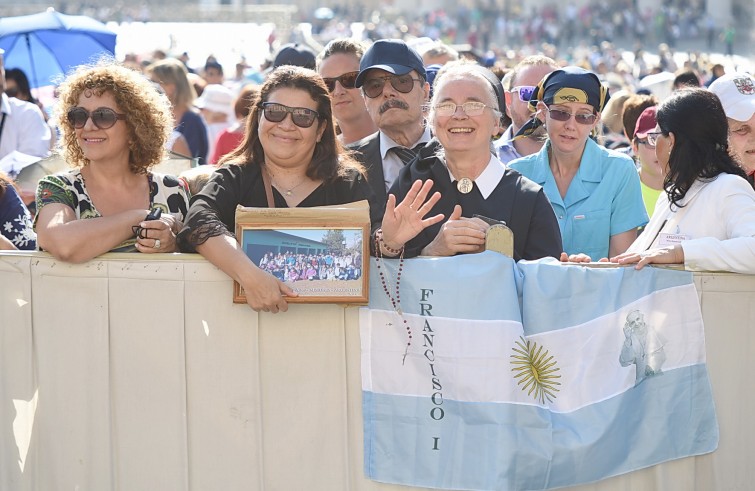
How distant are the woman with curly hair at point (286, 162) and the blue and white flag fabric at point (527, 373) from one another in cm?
57

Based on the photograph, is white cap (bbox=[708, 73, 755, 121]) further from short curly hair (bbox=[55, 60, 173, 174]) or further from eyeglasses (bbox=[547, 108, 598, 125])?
short curly hair (bbox=[55, 60, 173, 174])

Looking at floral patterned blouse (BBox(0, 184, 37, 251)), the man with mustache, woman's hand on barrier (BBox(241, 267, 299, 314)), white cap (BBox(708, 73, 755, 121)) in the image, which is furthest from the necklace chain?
white cap (BBox(708, 73, 755, 121))

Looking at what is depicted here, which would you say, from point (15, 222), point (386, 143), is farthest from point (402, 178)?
point (15, 222)

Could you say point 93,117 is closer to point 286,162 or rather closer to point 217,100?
point 286,162

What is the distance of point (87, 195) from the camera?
4.37 metres

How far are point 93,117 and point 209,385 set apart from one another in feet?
4.11

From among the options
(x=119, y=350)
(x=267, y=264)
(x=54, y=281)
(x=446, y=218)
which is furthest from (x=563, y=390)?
(x=54, y=281)

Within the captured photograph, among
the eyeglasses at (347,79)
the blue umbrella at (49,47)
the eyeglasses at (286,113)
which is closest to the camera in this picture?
the eyeglasses at (286,113)

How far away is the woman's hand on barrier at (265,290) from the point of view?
3.81m

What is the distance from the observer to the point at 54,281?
413cm

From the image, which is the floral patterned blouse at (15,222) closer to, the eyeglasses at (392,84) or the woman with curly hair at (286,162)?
the woman with curly hair at (286,162)

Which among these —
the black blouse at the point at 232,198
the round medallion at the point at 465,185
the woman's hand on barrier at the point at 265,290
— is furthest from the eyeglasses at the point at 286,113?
the woman's hand on barrier at the point at 265,290

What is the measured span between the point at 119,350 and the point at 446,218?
1352 millimetres

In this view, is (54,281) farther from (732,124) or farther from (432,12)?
(432,12)
